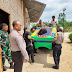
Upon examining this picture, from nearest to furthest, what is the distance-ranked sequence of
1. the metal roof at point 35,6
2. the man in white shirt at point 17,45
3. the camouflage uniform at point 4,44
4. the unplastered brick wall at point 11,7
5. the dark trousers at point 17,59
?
the man in white shirt at point 17,45
the dark trousers at point 17,59
the camouflage uniform at point 4,44
the unplastered brick wall at point 11,7
the metal roof at point 35,6

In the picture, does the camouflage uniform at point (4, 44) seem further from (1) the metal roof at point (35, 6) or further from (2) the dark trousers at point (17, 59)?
(1) the metal roof at point (35, 6)

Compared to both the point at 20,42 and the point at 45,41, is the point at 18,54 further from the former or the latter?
the point at 45,41

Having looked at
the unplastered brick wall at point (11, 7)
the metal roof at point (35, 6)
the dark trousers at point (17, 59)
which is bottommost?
the dark trousers at point (17, 59)

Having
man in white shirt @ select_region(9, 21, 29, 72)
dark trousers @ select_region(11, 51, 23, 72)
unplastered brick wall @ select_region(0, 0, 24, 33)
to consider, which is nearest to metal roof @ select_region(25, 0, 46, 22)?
unplastered brick wall @ select_region(0, 0, 24, 33)

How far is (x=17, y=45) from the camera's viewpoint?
2096 mm

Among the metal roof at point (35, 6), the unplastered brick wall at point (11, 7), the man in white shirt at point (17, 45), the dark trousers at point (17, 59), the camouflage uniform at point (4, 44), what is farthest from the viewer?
the metal roof at point (35, 6)

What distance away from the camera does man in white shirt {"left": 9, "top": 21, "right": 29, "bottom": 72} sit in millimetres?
1973

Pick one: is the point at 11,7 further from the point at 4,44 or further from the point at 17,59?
the point at 17,59

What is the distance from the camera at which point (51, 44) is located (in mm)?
4730

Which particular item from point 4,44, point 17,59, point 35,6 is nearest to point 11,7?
point 4,44

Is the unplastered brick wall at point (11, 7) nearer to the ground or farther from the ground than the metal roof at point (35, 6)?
nearer to the ground

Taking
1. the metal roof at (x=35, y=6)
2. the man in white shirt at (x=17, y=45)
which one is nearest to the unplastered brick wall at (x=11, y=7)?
the man in white shirt at (x=17, y=45)

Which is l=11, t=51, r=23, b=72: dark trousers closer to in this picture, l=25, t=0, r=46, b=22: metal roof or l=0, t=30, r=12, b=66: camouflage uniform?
l=0, t=30, r=12, b=66: camouflage uniform

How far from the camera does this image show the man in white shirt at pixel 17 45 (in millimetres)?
1973
